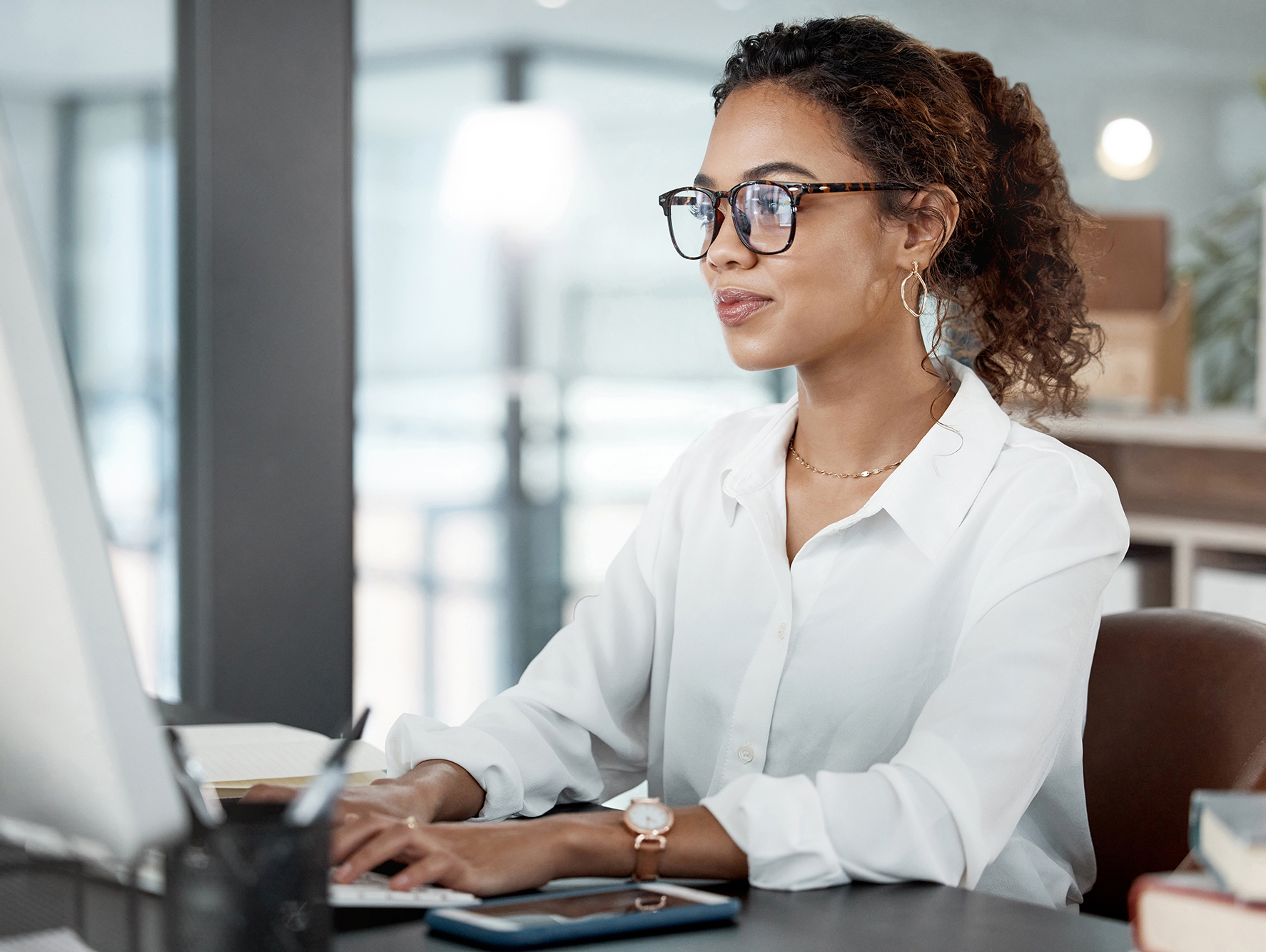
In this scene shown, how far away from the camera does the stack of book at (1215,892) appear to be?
0.64 metres

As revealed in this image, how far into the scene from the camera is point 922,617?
1.35m

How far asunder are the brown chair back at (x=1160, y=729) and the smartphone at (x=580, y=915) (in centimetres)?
62

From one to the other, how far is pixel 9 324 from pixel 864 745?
1026 mm

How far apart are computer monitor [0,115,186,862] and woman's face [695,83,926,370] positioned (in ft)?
2.99

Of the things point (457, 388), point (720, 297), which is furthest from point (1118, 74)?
point (720, 297)

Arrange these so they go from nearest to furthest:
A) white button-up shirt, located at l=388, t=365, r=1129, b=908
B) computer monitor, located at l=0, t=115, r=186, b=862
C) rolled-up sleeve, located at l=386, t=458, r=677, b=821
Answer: computer monitor, located at l=0, t=115, r=186, b=862 → white button-up shirt, located at l=388, t=365, r=1129, b=908 → rolled-up sleeve, located at l=386, t=458, r=677, b=821

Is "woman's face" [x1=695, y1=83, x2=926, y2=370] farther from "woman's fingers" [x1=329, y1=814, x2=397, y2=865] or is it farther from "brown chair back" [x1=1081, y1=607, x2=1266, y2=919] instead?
"woman's fingers" [x1=329, y1=814, x2=397, y2=865]

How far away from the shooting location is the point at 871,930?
0.89 metres

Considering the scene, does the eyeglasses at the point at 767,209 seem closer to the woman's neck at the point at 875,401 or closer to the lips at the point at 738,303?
the lips at the point at 738,303

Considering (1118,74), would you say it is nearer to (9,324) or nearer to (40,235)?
(40,235)

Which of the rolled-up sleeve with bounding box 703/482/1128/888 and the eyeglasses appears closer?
the rolled-up sleeve with bounding box 703/482/1128/888

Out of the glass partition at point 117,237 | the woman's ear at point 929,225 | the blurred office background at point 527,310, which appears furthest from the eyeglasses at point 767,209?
the blurred office background at point 527,310

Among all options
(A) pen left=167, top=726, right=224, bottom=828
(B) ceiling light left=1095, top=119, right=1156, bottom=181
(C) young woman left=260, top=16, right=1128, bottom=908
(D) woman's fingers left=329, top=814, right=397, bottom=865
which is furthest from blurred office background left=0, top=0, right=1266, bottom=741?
(A) pen left=167, top=726, right=224, bottom=828

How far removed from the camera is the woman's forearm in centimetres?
100
